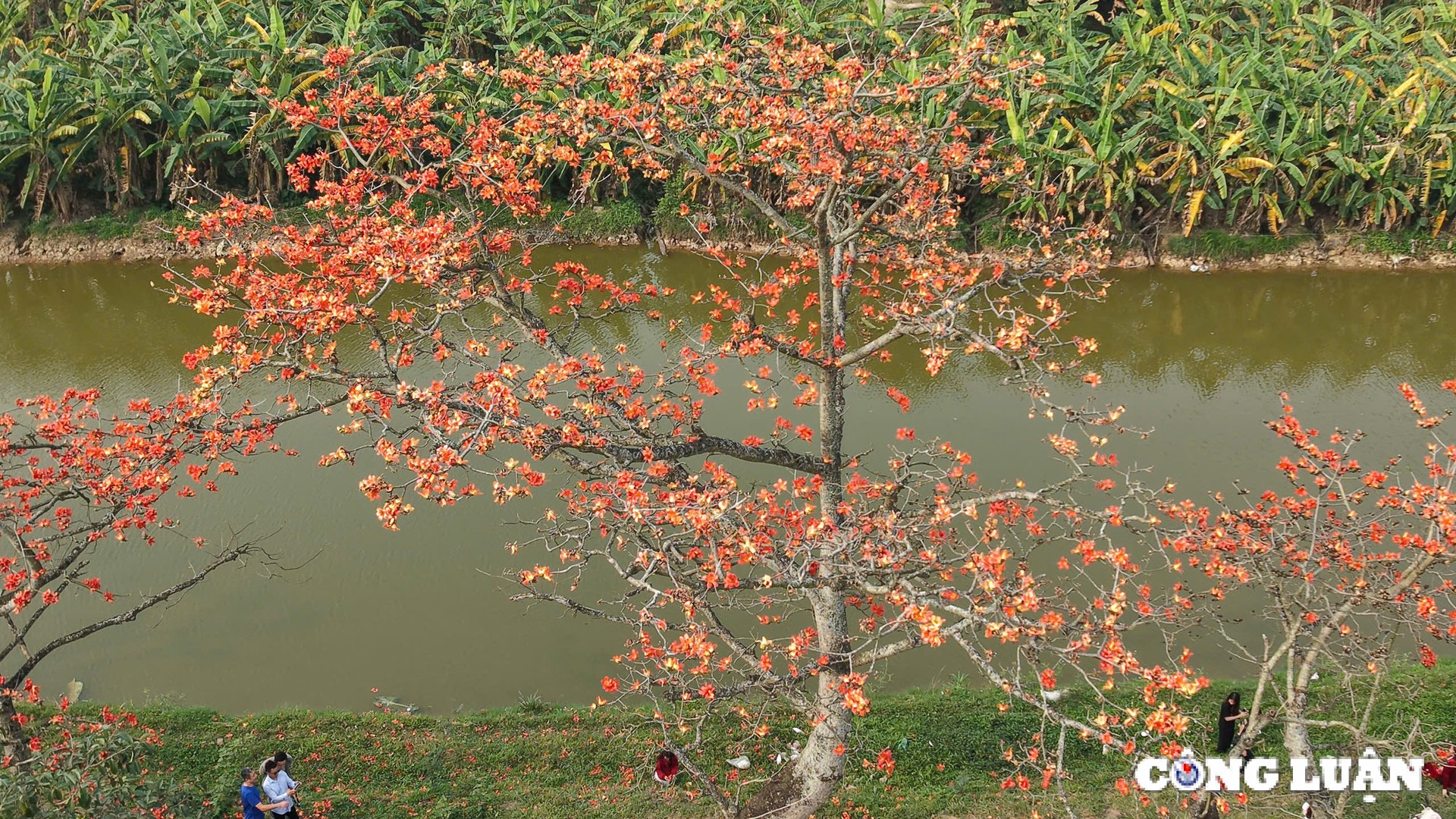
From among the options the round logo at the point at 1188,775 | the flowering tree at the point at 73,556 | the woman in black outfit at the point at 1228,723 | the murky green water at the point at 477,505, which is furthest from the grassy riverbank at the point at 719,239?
the round logo at the point at 1188,775

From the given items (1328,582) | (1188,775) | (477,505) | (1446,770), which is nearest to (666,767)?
(1188,775)

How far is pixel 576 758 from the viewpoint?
8500 millimetres

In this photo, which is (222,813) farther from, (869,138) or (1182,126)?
(1182,126)

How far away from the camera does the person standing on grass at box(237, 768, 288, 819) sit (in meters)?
6.70

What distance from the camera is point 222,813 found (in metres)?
7.69

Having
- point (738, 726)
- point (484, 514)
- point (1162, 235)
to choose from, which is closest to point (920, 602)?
A: point (738, 726)

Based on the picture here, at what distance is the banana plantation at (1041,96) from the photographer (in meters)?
16.8

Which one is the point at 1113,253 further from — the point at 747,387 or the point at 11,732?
the point at 11,732

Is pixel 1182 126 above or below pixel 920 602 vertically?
above

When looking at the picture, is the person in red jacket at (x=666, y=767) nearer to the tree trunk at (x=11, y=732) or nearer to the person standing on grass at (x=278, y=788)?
the person standing on grass at (x=278, y=788)

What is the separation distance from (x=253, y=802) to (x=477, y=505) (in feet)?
17.5

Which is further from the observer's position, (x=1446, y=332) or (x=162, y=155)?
(x=162, y=155)

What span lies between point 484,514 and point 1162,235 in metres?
13.9

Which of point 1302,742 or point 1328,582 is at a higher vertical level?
point 1328,582
